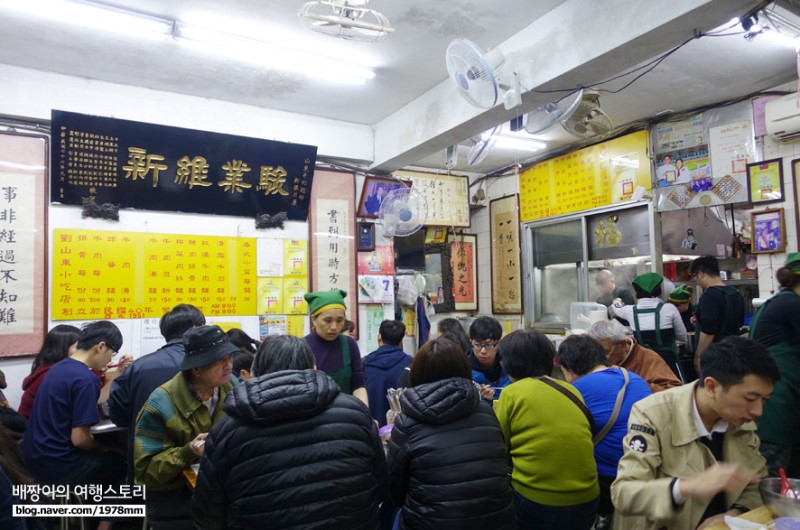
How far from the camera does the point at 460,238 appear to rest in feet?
23.9

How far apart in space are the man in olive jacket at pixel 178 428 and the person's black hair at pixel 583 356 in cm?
172

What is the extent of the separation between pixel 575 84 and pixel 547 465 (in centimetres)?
274

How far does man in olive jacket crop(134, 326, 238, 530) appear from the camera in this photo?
201cm

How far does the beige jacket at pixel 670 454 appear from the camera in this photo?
5.38ft

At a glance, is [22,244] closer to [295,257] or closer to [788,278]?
[295,257]

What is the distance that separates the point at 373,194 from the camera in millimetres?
5797

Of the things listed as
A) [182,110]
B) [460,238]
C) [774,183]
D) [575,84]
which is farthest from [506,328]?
[182,110]

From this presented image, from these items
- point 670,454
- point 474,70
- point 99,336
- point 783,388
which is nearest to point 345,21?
point 474,70

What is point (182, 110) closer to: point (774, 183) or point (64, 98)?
point (64, 98)

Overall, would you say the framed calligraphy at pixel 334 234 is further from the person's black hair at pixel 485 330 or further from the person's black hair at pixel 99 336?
the person's black hair at pixel 485 330

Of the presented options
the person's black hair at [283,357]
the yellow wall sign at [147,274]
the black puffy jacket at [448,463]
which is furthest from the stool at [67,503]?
the black puffy jacket at [448,463]

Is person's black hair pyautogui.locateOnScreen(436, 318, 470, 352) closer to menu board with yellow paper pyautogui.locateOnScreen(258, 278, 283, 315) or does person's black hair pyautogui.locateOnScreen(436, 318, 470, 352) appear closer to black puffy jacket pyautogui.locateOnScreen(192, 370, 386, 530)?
black puffy jacket pyautogui.locateOnScreen(192, 370, 386, 530)

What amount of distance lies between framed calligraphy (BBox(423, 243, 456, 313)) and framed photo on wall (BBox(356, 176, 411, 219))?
4.41ft

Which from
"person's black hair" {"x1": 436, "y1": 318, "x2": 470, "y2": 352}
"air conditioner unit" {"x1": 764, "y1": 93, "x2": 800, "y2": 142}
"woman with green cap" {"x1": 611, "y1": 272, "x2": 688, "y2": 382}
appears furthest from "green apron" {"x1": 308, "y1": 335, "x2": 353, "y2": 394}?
"air conditioner unit" {"x1": 764, "y1": 93, "x2": 800, "y2": 142}
